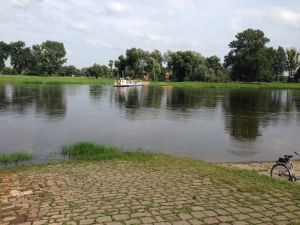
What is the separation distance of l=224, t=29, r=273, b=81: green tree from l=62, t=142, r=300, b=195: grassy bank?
354 feet

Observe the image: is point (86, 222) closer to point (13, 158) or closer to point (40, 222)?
point (40, 222)

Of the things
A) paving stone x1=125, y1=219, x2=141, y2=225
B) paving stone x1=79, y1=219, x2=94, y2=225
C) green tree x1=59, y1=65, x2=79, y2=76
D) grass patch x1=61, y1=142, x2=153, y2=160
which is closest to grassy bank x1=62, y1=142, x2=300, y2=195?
grass patch x1=61, y1=142, x2=153, y2=160

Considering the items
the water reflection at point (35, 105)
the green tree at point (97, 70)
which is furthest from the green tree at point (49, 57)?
the water reflection at point (35, 105)

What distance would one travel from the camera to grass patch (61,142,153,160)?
14617mm

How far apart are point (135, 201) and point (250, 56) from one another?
117980 mm

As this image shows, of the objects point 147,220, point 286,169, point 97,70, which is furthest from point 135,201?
point 97,70

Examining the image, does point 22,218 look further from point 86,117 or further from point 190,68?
point 190,68

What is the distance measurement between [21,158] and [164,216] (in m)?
9.89

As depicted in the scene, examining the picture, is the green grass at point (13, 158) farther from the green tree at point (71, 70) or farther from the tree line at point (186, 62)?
the green tree at point (71, 70)

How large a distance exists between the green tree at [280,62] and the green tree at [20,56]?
95.7 m

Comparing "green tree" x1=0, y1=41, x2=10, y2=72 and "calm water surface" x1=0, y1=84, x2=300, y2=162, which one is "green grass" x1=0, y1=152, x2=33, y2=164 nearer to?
"calm water surface" x1=0, y1=84, x2=300, y2=162

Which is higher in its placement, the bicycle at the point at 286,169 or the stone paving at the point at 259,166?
the bicycle at the point at 286,169

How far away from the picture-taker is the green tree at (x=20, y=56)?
152250mm

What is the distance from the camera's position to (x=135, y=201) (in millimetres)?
8453
